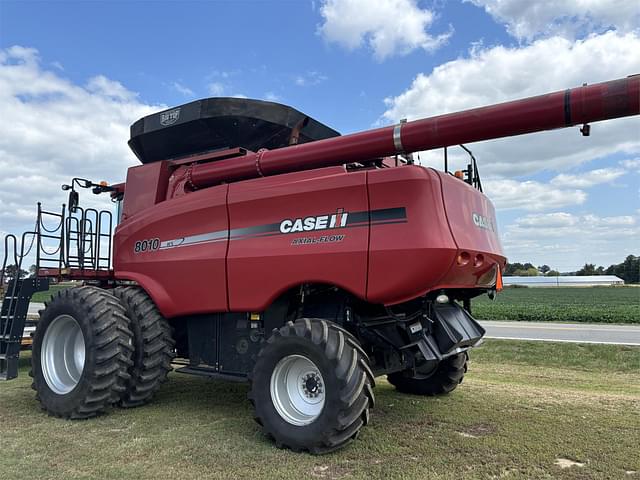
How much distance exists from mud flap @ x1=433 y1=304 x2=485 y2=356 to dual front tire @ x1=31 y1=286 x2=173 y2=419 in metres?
3.03

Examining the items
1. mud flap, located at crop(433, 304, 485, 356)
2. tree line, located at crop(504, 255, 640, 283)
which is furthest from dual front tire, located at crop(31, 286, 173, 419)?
tree line, located at crop(504, 255, 640, 283)

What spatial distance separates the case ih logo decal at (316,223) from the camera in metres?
4.84

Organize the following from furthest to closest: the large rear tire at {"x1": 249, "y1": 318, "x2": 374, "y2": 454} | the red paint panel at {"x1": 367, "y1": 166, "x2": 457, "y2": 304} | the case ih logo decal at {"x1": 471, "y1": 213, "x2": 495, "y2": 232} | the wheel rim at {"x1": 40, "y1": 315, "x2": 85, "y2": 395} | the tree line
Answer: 1. the tree line
2. the wheel rim at {"x1": 40, "y1": 315, "x2": 85, "y2": 395}
3. the case ih logo decal at {"x1": 471, "y1": 213, "x2": 495, "y2": 232}
4. the red paint panel at {"x1": 367, "y1": 166, "x2": 457, "y2": 304}
5. the large rear tire at {"x1": 249, "y1": 318, "x2": 374, "y2": 454}

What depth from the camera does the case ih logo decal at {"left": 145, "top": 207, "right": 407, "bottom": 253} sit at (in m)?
4.64

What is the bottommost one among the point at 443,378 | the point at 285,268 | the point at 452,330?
the point at 443,378

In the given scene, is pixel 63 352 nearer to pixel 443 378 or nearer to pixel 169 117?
pixel 169 117

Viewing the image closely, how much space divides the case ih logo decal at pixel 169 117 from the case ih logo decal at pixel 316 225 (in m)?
1.75

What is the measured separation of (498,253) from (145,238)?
13.3 ft

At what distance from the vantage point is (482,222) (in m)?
5.30

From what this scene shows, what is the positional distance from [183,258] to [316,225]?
1.80 meters

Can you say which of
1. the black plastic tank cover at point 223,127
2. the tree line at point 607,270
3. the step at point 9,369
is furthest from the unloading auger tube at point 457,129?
the tree line at point 607,270

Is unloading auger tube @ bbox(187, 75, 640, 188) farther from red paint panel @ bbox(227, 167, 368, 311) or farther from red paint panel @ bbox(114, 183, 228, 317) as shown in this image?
red paint panel @ bbox(114, 183, 228, 317)

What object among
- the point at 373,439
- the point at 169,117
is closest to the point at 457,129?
the point at 373,439

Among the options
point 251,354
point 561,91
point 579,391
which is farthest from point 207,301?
point 579,391
